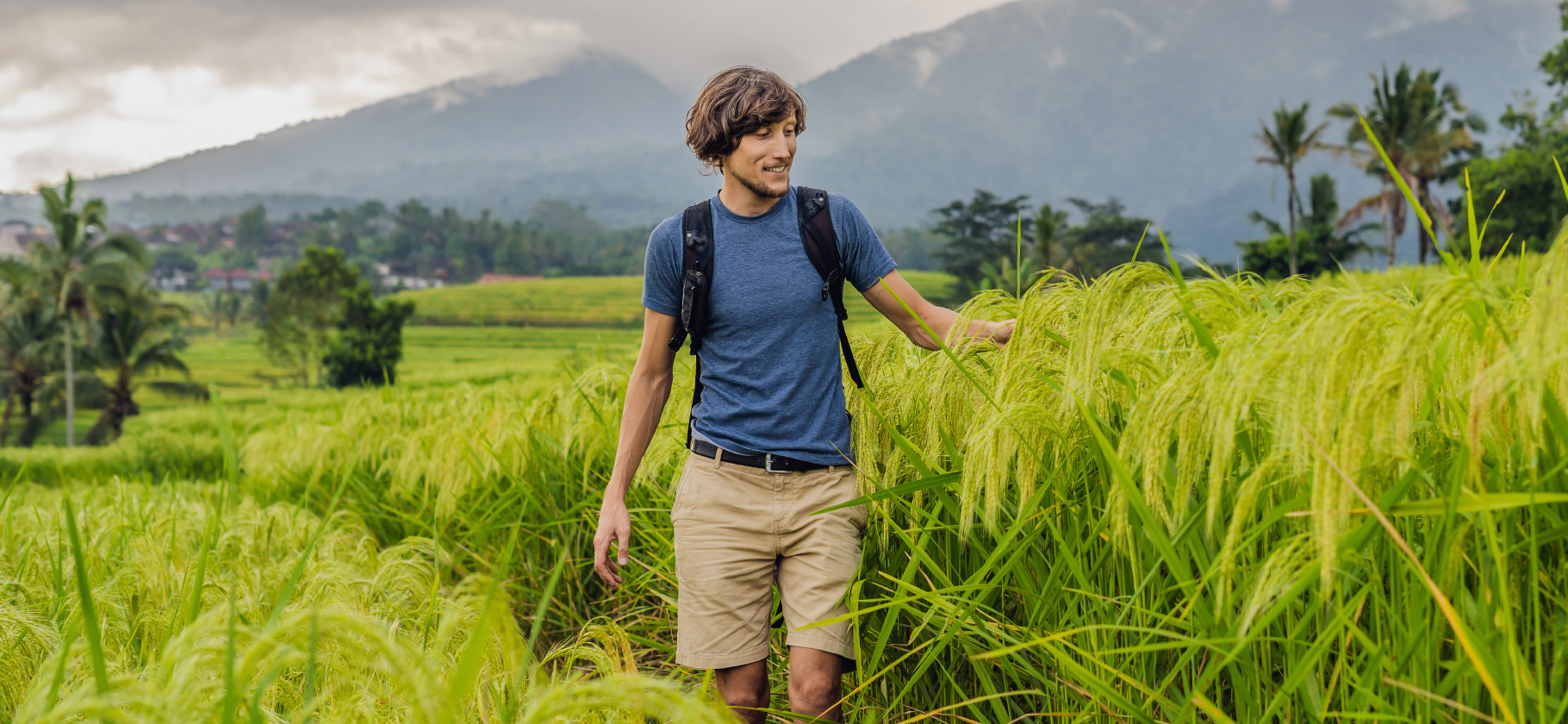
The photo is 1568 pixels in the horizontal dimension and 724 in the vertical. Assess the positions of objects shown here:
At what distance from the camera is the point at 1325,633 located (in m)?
1.13

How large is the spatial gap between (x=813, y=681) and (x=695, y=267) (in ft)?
3.34

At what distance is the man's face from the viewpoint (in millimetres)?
2076

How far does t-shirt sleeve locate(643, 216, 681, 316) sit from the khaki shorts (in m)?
0.41

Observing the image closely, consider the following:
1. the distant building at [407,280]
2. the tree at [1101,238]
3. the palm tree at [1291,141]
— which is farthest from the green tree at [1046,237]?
the distant building at [407,280]

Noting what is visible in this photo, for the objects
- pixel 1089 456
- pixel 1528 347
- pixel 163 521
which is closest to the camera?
pixel 1528 347

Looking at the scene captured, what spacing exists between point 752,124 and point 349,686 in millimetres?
1561

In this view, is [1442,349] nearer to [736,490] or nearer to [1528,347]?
[1528,347]

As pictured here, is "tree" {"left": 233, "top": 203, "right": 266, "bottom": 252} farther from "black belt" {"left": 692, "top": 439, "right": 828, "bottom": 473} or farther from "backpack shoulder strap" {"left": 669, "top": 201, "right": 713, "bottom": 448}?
"black belt" {"left": 692, "top": 439, "right": 828, "bottom": 473}

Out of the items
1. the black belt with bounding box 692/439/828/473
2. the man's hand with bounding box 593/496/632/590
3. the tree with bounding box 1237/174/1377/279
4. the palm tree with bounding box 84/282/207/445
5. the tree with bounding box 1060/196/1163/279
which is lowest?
the palm tree with bounding box 84/282/207/445

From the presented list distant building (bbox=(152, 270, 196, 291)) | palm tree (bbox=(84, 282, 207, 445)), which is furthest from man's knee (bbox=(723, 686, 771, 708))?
distant building (bbox=(152, 270, 196, 291))

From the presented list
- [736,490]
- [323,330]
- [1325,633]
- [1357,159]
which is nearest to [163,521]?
[736,490]

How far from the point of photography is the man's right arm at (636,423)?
7.30 ft

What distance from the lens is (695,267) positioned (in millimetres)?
2129

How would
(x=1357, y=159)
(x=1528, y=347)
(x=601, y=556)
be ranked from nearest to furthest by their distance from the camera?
(x=1528, y=347), (x=601, y=556), (x=1357, y=159)
